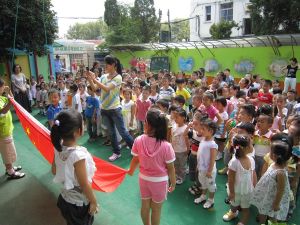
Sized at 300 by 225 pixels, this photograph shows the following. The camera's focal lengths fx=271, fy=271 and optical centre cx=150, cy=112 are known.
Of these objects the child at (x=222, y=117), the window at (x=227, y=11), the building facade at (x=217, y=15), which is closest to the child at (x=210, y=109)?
the child at (x=222, y=117)

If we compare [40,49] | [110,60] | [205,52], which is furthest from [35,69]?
[110,60]

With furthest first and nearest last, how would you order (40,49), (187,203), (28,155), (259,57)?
(259,57)
(40,49)
(28,155)
(187,203)

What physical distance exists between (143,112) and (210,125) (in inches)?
102

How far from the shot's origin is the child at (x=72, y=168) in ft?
6.77

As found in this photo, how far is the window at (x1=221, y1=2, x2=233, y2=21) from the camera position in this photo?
23078 mm

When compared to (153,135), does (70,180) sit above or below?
below

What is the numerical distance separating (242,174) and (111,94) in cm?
250

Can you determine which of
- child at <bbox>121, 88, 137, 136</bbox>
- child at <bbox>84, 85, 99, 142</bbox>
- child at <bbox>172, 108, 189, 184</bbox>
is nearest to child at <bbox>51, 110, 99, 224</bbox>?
child at <bbox>172, 108, 189, 184</bbox>

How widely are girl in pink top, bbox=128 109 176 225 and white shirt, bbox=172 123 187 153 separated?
4.40ft

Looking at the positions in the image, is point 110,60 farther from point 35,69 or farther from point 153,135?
point 35,69

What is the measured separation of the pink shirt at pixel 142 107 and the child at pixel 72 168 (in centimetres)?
349

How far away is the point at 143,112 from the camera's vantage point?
574 centimetres

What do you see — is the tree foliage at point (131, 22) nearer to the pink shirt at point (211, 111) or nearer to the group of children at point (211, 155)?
the group of children at point (211, 155)

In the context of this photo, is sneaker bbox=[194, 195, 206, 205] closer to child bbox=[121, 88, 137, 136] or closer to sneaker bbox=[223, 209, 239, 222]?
sneaker bbox=[223, 209, 239, 222]
